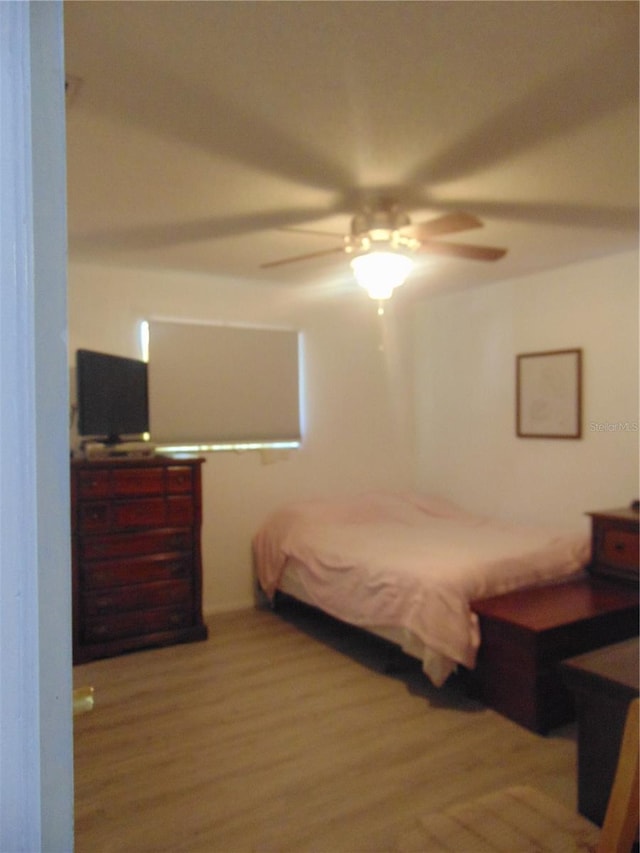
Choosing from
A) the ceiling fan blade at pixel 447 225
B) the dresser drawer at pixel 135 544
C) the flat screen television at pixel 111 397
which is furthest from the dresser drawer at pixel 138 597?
the ceiling fan blade at pixel 447 225

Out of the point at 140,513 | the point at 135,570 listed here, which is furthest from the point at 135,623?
the point at 140,513

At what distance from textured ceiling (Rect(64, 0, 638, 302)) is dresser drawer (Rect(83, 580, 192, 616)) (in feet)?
6.30

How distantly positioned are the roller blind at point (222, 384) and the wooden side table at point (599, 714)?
2.88 m

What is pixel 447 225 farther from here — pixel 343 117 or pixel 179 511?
pixel 179 511

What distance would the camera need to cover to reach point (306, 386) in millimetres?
4848

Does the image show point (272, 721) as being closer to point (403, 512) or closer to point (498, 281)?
point (403, 512)

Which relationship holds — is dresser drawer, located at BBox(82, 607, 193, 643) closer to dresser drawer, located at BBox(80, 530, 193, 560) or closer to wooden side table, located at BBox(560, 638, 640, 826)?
dresser drawer, located at BBox(80, 530, 193, 560)

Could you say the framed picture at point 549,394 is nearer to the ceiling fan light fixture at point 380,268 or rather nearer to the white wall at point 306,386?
the white wall at point 306,386

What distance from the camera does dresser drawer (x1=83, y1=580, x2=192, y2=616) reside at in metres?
3.59

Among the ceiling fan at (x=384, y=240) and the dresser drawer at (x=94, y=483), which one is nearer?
the ceiling fan at (x=384, y=240)

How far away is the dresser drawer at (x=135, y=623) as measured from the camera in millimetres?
3570

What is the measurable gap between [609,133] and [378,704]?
252 cm

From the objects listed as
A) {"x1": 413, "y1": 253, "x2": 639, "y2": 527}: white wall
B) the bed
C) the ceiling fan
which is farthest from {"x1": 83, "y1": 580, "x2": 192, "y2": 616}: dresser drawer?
{"x1": 413, "y1": 253, "x2": 639, "y2": 527}: white wall

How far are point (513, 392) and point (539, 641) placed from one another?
2207mm
